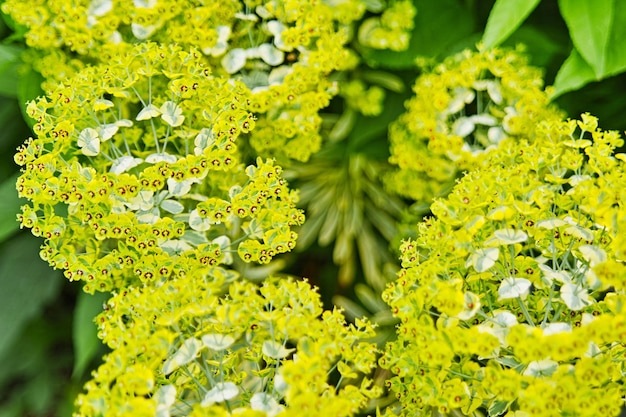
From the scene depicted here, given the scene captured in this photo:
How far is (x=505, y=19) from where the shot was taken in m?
0.80

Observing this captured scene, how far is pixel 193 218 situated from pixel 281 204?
95 mm

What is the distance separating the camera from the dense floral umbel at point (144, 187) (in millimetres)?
713

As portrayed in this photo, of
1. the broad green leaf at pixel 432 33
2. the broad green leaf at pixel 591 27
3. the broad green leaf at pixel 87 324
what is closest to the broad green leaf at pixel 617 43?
the broad green leaf at pixel 591 27

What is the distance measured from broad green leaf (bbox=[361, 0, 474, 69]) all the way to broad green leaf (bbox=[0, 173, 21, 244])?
561 millimetres

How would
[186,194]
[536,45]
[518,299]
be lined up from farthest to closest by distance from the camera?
[536,45], [186,194], [518,299]

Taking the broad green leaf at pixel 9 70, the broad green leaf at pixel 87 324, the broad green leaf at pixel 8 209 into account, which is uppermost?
the broad green leaf at pixel 9 70

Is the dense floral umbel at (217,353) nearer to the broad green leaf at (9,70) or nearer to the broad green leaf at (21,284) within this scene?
the broad green leaf at (21,284)

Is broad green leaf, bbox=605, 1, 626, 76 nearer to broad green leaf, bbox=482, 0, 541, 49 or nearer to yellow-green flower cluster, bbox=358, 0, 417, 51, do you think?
broad green leaf, bbox=482, 0, 541, 49

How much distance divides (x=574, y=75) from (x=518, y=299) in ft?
1.01

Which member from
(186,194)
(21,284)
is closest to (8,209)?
(21,284)

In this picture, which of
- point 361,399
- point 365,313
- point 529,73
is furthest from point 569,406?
point 365,313

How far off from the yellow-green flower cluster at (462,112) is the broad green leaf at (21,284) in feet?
1.76

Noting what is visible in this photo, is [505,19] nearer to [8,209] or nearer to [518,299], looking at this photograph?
[518,299]

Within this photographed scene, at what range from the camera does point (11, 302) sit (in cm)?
95
